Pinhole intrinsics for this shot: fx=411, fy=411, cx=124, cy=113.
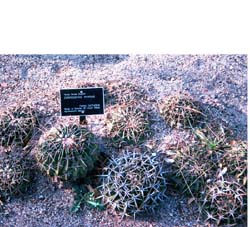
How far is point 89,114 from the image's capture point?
3139 millimetres

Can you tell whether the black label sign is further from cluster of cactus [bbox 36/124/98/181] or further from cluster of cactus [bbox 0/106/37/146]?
cluster of cactus [bbox 0/106/37/146]

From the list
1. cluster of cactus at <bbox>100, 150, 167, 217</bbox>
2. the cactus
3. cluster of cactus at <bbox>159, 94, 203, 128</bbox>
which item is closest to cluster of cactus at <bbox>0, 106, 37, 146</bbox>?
cluster of cactus at <bbox>100, 150, 167, 217</bbox>

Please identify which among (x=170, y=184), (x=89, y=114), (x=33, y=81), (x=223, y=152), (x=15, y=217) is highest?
(x=33, y=81)

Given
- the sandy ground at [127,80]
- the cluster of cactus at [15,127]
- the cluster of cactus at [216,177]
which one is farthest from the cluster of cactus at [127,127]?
the cluster of cactus at [15,127]

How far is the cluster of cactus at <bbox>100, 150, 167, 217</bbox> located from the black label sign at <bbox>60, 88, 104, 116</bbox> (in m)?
0.45

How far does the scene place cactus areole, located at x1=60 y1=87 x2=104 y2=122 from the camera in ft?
10.1

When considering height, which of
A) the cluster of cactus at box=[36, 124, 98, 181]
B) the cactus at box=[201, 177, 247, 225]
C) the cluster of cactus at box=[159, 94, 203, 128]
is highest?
the cluster of cactus at box=[159, 94, 203, 128]

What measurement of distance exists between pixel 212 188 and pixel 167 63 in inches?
54.7

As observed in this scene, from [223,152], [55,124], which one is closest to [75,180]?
[55,124]

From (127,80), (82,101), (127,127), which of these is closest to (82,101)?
(82,101)

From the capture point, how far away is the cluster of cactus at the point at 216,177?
2762 millimetres

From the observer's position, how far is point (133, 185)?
2.76 m

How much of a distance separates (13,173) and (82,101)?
726 mm

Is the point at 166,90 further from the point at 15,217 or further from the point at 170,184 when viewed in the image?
the point at 15,217
